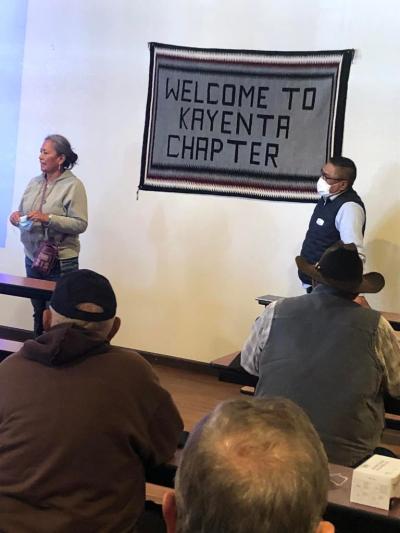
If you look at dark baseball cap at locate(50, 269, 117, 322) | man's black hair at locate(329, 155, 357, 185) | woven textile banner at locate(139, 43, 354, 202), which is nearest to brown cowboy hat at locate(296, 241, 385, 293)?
dark baseball cap at locate(50, 269, 117, 322)

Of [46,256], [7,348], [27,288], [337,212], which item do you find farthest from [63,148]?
[337,212]

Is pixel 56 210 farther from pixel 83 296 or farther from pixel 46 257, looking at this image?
pixel 83 296

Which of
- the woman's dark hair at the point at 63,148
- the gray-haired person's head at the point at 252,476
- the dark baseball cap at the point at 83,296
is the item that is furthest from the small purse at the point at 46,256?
the gray-haired person's head at the point at 252,476

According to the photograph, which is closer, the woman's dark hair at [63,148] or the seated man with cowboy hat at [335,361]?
the seated man with cowboy hat at [335,361]

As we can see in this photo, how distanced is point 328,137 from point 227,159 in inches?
27.0

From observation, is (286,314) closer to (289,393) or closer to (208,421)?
(289,393)

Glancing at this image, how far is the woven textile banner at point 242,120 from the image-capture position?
15.4 ft

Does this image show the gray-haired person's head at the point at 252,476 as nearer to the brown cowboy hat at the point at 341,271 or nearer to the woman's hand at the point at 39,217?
the brown cowboy hat at the point at 341,271

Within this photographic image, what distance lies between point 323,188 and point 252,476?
353 cm

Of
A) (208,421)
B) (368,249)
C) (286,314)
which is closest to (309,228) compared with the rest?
(368,249)

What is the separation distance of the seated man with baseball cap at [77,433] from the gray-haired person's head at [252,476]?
0.73 meters

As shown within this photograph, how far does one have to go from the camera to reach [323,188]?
4.29 metres

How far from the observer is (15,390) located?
1.72m

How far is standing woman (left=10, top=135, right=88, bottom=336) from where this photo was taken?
14.4 feet
